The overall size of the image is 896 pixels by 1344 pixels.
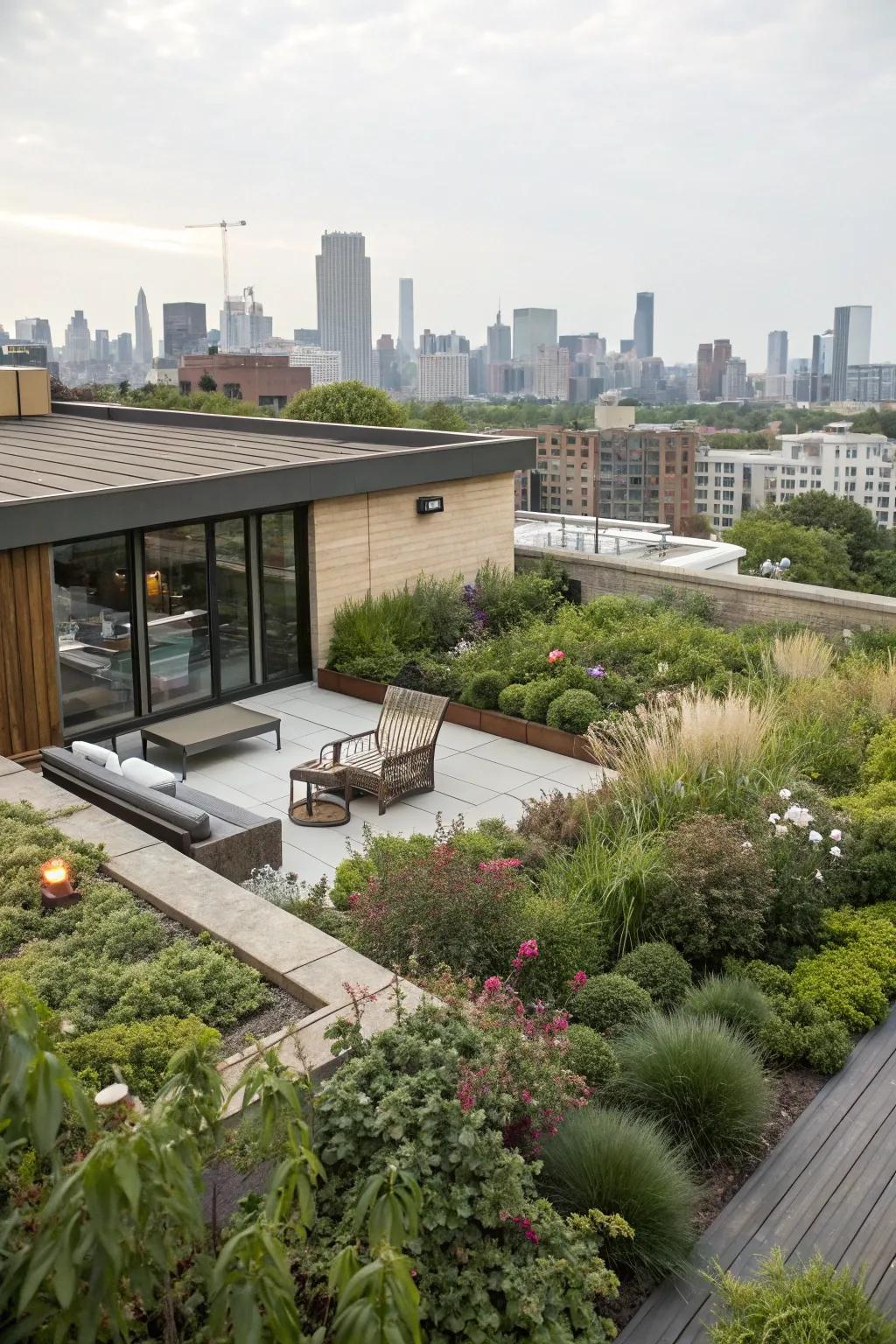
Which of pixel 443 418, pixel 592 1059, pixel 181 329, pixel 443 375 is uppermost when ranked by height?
pixel 181 329

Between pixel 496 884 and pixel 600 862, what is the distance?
1.22m

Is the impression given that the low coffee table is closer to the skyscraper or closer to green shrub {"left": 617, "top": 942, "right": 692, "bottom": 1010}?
green shrub {"left": 617, "top": 942, "right": 692, "bottom": 1010}

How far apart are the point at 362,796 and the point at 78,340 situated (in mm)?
124372

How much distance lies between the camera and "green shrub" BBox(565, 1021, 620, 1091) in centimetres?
442

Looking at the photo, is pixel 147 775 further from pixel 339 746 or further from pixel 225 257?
pixel 225 257

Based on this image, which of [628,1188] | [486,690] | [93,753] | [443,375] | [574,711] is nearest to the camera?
[628,1188]

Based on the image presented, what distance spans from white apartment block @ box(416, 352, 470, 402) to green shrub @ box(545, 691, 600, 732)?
109 meters

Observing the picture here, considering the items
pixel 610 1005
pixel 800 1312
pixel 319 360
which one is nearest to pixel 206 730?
pixel 610 1005

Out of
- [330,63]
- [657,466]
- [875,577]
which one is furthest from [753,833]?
[330,63]

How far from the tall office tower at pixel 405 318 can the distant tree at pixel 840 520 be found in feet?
283

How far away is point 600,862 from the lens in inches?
242

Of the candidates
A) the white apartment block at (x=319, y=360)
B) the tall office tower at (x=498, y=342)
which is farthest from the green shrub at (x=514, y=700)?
the tall office tower at (x=498, y=342)

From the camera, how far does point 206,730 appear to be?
969 cm

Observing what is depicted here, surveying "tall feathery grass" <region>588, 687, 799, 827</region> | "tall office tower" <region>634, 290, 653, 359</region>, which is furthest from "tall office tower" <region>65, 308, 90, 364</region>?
"tall feathery grass" <region>588, 687, 799, 827</region>
